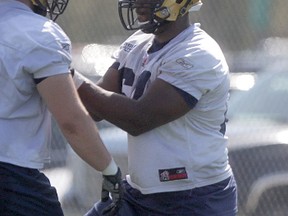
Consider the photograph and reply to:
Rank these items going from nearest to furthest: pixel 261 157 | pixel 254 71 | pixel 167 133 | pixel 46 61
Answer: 1. pixel 46 61
2. pixel 167 133
3. pixel 261 157
4. pixel 254 71

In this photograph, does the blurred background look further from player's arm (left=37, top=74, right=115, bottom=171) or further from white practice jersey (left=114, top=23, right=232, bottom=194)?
player's arm (left=37, top=74, right=115, bottom=171)

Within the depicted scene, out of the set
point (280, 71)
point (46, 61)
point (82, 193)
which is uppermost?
point (46, 61)

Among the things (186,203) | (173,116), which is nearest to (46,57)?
(173,116)

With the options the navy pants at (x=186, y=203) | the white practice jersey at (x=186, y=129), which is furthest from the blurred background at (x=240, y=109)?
the white practice jersey at (x=186, y=129)

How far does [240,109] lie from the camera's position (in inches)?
280

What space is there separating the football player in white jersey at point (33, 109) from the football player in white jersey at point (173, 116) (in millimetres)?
333

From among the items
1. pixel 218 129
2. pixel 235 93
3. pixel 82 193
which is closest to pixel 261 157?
pixel 235 93

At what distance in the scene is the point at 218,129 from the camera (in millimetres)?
4594

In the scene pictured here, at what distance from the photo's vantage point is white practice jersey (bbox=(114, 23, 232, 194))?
444 cm

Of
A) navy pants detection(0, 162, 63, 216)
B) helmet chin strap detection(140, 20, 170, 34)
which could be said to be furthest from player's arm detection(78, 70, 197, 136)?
navy pants detection(0, 162, 63, 216)

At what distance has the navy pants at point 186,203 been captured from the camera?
14.8 ft

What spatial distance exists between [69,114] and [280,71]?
3508 mm

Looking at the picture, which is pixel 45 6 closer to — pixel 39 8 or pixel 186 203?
pixel 39 8

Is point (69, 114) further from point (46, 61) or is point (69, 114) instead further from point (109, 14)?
point (109, 14)
